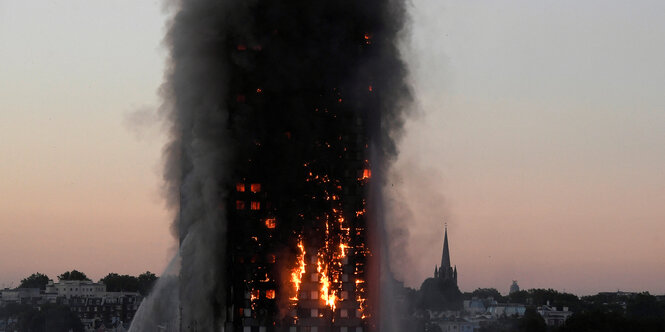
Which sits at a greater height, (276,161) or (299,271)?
(276,161)

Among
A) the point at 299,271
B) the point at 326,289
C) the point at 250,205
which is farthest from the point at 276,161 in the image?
the point at 326,289

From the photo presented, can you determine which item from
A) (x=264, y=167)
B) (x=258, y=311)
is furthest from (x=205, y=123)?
(x=258, y=311)

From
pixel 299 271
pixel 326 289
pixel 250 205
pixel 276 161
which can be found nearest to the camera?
pixel 299 271

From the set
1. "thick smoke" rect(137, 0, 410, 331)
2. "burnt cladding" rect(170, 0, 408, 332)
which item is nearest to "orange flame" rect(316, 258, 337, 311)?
"burnt cladding" rect(170, 0, 408, 332)

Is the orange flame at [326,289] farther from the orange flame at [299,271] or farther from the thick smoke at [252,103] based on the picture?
the thick smoke at [252,103]

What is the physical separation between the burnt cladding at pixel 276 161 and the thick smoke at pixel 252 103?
94 millimetres

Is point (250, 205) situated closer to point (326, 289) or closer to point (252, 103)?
point (252, 103)

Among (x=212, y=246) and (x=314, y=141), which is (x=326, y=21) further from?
(x=212, y=246)

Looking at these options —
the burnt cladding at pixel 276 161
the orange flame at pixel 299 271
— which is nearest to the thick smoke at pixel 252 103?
the burnt cladding at pixel 276 161

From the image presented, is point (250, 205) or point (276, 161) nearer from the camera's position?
point (276, 161)

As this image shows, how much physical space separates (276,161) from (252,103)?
588cm

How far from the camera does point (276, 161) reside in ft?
442

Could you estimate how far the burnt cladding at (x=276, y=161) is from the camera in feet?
437

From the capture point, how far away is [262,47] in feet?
440
